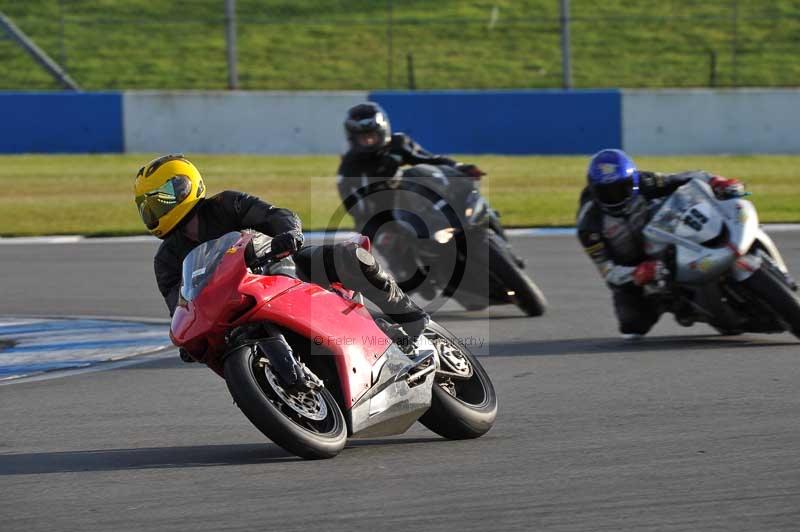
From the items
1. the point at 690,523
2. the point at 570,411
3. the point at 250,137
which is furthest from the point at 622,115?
the point at 690,523

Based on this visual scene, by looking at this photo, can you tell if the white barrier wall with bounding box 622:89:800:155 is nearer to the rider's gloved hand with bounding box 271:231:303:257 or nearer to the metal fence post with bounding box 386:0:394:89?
the metal fence post with bounding box 386:0:394:89

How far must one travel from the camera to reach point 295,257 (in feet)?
20.2

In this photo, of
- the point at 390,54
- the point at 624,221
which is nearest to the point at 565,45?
the point at 390,54

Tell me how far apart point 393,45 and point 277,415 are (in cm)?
2282

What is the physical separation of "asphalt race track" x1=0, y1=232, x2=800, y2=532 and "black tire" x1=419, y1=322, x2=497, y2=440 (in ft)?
0.30

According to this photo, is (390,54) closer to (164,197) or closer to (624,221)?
(624,221)

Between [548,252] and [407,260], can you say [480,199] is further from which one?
[548,252]

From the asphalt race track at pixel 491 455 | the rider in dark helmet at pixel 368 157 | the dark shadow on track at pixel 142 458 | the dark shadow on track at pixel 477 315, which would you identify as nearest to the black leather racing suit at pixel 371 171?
the rider in dark helmet at pixel 368 157

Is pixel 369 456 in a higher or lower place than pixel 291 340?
lower

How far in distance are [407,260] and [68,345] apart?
2616 mm

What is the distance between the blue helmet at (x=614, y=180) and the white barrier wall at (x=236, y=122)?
15.0m

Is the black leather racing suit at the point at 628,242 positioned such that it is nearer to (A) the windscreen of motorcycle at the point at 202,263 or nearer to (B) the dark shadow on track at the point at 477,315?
(B) the dark shadow on track at the point at 477,315

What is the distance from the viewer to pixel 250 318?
5.53m

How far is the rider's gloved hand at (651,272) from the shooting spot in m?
8.58
